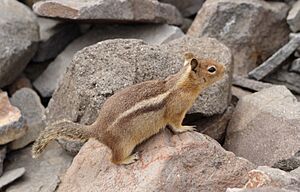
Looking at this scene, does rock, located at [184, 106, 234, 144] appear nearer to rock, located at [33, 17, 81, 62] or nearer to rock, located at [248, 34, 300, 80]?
rock, located at [248, 34, 300, 80]

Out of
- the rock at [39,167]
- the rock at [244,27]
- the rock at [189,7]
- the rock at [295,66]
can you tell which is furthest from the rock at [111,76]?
the rock at [189,7]

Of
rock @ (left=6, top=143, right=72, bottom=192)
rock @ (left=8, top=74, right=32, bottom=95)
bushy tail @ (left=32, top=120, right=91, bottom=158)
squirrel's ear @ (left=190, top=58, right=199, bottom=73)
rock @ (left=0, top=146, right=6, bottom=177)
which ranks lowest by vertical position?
rock @ (left=6, top=143, right=72, bottom=192)

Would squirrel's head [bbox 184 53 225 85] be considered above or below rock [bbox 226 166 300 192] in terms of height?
above

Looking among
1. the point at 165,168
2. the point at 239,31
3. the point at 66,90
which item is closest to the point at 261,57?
the point at 239,31

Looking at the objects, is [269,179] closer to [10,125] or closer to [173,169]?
[173,169]

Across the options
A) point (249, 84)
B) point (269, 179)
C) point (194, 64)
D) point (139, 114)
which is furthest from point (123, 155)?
point (249, 84)

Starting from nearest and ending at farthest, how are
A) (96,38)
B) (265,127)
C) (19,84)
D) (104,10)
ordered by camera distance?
(265,127) < (104,10) < (19,84) < (96,38)

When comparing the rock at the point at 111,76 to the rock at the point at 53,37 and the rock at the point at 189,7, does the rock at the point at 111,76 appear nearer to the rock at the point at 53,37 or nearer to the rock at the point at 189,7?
the rock at the point at 53,37

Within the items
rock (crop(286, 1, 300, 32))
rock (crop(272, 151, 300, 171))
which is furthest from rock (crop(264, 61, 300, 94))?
rock (crop(272, 151, 300, 171))
